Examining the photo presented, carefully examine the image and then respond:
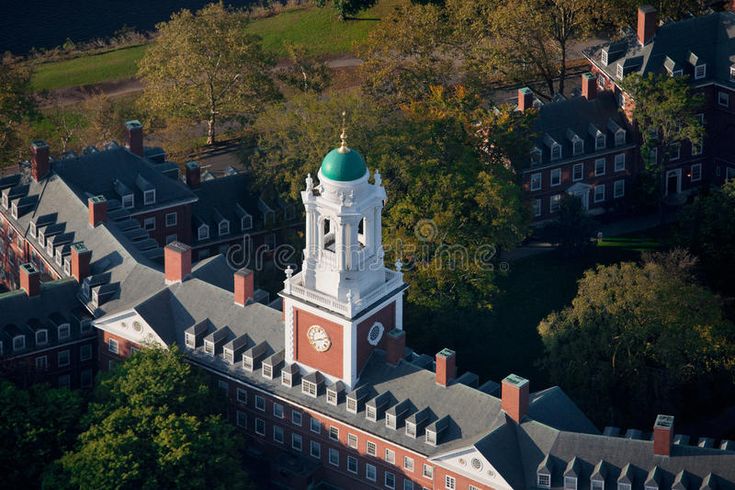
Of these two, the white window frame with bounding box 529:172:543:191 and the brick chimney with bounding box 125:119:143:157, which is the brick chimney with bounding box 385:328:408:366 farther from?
the white window frame with bounding box 529:172:543:191

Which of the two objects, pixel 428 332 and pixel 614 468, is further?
pixel 428 332


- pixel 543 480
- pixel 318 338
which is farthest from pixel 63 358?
pixel 543 480

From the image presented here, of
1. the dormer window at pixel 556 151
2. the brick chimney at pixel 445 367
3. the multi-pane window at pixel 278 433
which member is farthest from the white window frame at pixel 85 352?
the dormer window at pixel 556 151

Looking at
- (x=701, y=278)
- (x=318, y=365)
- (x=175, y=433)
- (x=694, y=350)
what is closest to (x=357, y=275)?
(x=318, y=365)

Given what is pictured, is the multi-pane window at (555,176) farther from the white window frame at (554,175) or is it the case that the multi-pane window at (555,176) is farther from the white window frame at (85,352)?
the white window frame at (85,352)

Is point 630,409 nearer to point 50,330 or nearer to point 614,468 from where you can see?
point 614,468

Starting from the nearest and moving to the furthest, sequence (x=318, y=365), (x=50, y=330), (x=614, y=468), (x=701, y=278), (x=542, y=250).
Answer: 1. (x=614, y=468)
2. (x=318, y=365)
3. (x=50, y=330)
4. (x=701, y=278)
5. (x=542, y=250)

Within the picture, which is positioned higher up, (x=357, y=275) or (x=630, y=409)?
(x=357, y=275)
